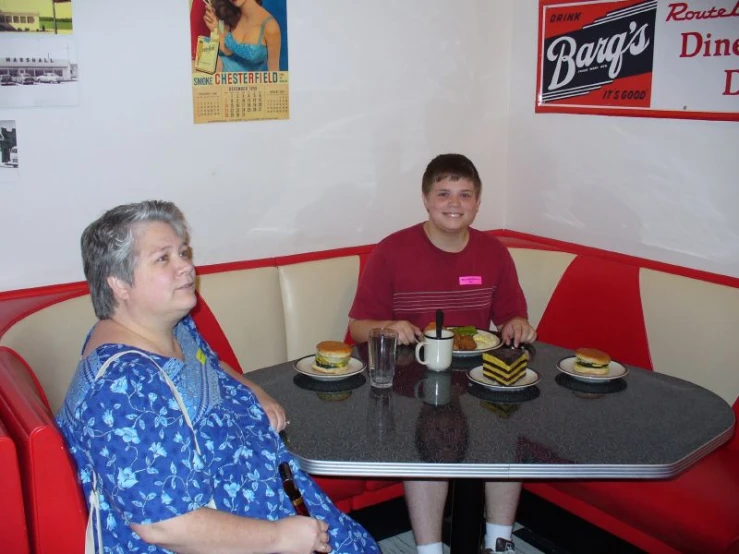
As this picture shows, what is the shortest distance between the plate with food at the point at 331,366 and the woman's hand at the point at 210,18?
1.28 m

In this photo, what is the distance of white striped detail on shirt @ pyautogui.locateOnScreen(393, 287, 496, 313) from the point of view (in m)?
2.78

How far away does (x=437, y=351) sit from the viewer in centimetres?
218

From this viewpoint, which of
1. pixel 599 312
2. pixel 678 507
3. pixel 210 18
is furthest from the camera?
pixel 599 312

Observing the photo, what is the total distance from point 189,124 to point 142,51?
28 centimetres

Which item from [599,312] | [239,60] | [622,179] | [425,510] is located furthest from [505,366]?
[239,60]

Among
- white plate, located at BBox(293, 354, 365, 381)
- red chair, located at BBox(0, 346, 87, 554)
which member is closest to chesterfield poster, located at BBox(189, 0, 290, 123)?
white plate, located at BBox(293, 354, 365, 381)

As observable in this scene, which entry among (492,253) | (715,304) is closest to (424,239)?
(492,253)

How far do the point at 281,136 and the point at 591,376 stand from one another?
1517 mm

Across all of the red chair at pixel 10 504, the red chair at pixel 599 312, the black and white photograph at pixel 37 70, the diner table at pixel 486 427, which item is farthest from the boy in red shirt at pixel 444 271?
the red chair at pixel 10 504

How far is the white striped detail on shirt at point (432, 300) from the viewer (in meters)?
2.78

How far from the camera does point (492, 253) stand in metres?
2.86

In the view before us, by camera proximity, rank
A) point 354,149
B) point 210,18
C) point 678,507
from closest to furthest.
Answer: point 678,507 → point 210,18 → point 354,149

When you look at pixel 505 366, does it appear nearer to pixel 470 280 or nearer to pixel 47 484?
pixel 470 280

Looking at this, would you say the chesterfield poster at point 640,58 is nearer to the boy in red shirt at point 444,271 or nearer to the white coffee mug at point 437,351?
the boy in red shirt at point 444,271
